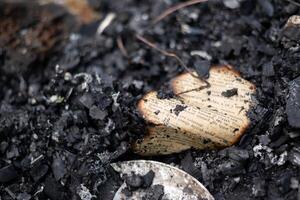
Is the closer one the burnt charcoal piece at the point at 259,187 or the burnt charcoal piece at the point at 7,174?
the burnt charcoal piece at the point at 259,187

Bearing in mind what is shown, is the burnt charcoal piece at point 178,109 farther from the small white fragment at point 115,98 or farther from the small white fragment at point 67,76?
the small white fragment at point 67,76

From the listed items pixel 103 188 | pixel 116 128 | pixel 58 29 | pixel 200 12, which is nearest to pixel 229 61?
pixel 200 12

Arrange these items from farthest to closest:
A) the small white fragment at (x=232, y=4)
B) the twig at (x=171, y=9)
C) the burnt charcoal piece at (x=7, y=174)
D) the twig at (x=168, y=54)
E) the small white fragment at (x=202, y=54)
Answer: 1. the twig at (x=171, y=9)
2. the small white fragment at (x=232, y=4)
3. the small white fragment at (x=202, y=54)
4. the twig at (x=168, y=54)
5. the burnt charcoal piece at (x=7, y=174)

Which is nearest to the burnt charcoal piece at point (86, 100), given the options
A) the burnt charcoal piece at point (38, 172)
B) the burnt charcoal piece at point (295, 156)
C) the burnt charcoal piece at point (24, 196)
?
the burnt charcoal piece at point (38, 172)

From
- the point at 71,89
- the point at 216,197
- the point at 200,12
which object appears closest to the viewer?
the point at 216,197

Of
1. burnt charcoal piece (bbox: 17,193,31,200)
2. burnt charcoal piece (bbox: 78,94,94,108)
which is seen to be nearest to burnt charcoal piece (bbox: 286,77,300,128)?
burnt charcoal piece (bbox: 78,94,94,108)

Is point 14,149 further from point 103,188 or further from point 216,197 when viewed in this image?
point 216,197

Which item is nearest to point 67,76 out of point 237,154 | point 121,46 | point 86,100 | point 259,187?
point 86,100
